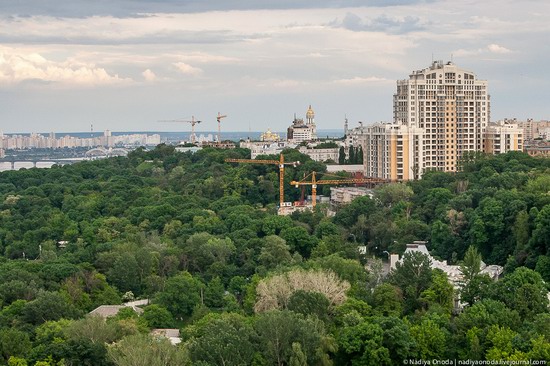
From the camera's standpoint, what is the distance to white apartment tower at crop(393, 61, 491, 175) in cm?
4859

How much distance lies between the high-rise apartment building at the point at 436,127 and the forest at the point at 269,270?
12.6 feet

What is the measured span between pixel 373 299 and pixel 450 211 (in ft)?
36.1

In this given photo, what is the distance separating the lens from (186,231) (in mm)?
39281

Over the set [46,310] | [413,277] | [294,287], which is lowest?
[46,310]

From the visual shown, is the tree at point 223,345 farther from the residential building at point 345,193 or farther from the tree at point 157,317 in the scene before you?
the residential building at point 345,193

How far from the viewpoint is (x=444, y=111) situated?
48.8 meters

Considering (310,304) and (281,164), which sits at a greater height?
(281,164)

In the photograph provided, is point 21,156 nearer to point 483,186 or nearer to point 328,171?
point 328,171

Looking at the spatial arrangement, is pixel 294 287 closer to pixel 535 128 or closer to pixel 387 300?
pixel 387 300

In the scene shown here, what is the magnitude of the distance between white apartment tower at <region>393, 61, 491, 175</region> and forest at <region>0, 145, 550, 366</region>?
468 centimetres

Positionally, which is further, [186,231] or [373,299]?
[186,231]

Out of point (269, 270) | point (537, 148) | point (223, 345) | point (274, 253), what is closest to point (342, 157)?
point (537, 148)

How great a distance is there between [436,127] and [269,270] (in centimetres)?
1989

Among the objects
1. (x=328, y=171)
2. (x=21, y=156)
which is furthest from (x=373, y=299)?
(x=21, y=156)
